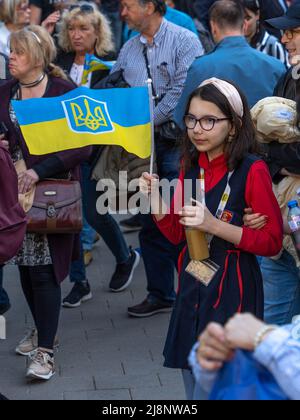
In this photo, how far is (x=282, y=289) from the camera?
4.60m

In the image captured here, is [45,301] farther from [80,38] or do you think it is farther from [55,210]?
[80,38]

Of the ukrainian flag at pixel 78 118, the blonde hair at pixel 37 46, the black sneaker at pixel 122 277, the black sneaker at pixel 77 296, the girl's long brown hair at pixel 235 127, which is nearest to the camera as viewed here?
the girl's long brown hair at pixel 235 127

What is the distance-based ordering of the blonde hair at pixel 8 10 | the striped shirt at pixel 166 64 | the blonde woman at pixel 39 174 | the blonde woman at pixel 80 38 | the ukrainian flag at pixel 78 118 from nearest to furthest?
the ukrainian flag at pixel 78 118 < the blonde woman at pixel 39 174 < the striped shirt at pixel 166 64 < the blonde woman at pixel 80 38 < the blonde hair at pixel 8 10

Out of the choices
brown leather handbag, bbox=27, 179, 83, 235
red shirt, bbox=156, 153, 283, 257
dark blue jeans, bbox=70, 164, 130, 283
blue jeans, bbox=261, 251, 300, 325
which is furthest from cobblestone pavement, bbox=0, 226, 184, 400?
red shirt, bbox=156, 153, 283, 257

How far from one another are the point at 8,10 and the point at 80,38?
2.62 ft

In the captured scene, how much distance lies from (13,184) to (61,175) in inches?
42.1

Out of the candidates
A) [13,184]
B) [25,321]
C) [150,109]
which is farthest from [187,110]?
[25,321]

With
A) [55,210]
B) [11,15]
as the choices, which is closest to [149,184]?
[55,210]

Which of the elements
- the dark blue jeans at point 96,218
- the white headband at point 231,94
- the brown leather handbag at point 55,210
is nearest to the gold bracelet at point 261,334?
the white headband at point 231,94

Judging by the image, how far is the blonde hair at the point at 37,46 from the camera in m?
5.38

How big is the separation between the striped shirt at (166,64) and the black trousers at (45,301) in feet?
4.58

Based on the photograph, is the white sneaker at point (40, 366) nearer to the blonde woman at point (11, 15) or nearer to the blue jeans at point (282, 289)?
the blue jeans at point (282, 289)

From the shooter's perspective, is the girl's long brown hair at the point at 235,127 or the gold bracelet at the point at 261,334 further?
the girl's long brown hair at the point at 235,127
